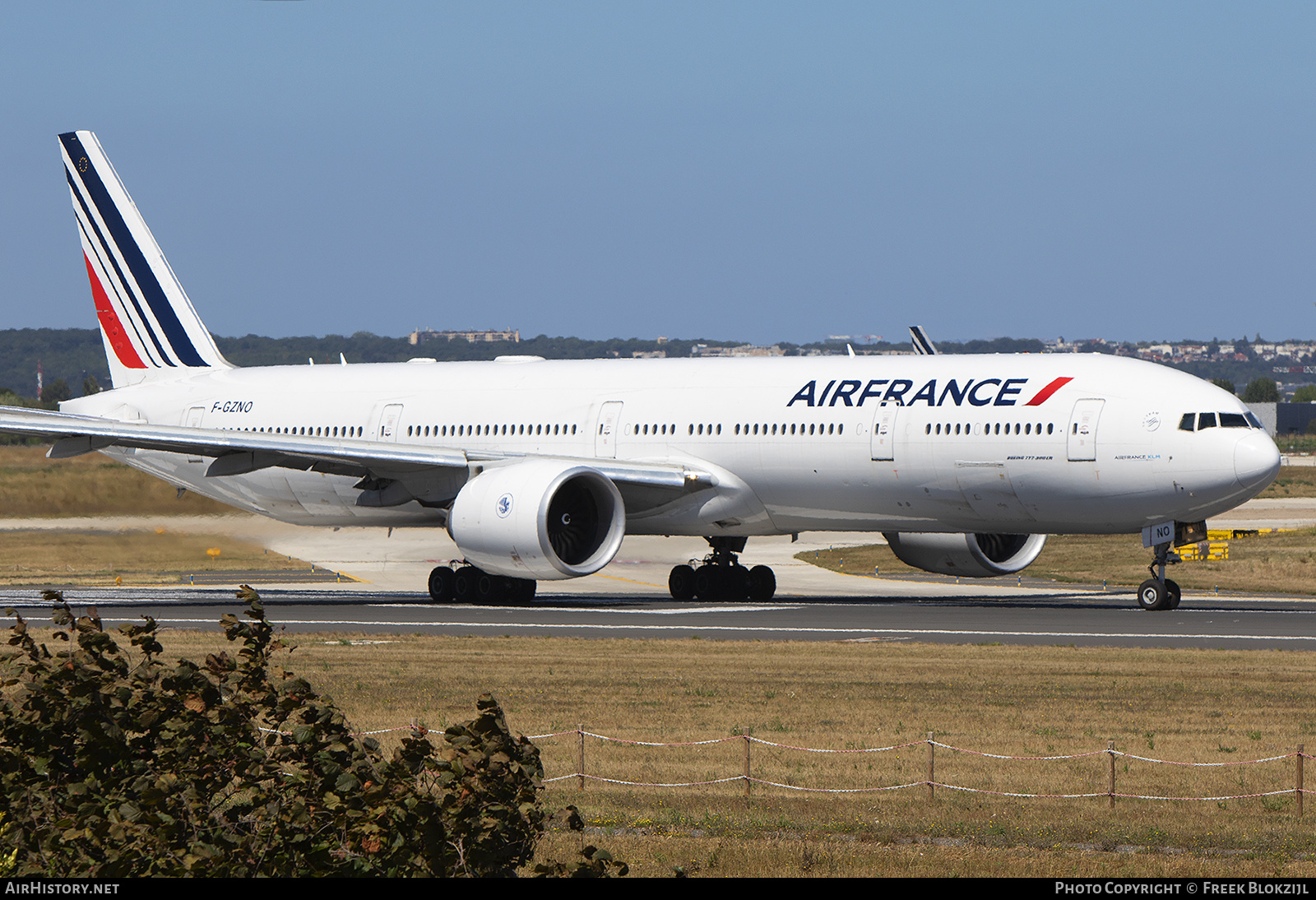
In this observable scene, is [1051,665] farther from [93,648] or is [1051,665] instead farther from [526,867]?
[93,648]

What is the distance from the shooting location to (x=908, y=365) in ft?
109

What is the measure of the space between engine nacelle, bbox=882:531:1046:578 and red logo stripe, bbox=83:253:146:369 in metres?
19.9

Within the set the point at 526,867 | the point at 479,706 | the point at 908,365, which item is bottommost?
the point at 526,867

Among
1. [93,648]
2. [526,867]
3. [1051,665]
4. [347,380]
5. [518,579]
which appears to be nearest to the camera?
[93,648]

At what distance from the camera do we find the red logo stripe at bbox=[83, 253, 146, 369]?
43.5 metres

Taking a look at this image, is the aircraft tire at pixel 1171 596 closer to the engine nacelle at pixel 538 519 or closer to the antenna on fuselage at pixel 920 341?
the engine nacelle at pixel 538 519

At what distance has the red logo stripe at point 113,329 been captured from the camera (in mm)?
43469

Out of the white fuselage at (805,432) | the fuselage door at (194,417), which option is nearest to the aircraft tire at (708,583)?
the white fuselage at (805,432)

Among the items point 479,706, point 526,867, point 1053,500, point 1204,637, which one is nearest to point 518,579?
point 1053,500

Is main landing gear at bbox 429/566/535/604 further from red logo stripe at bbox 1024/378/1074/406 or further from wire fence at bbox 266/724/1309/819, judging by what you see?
wire fence at bbox 266/724/1309/819

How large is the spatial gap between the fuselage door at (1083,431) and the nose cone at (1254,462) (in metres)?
2.42

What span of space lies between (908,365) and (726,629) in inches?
293

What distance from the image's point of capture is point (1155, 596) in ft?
105

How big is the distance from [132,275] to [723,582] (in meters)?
17.7
